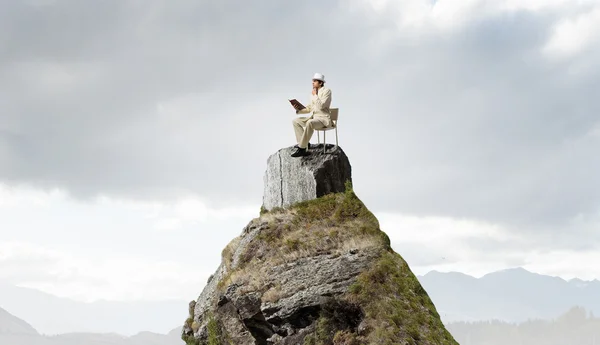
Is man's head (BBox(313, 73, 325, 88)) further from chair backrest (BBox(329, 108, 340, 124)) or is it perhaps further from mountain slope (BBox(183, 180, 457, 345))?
mountain slope (BBox(183, 180, 457, 345))

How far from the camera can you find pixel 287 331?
23.2 metres

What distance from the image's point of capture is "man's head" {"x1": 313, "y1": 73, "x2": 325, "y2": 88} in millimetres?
28328

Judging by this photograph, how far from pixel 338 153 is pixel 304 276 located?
676 centimetres

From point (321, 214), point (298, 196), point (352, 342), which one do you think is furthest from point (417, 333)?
point (298, 196)

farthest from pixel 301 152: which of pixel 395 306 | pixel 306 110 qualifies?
pixel 395 306

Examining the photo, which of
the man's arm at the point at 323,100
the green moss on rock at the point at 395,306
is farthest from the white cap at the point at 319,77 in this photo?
the green moss on rock at the point at 395,306

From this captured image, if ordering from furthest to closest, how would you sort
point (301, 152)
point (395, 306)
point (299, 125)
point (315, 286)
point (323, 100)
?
point (301, 152) → point (299, 125) → point (323, 100) → point (315, 286) → point (395, 306)

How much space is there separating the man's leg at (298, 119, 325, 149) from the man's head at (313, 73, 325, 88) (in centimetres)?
153

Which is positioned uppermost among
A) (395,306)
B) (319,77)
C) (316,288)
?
(319,77)

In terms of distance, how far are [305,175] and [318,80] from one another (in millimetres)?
3925

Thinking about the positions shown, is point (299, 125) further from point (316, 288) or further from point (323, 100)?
point (316, 288)

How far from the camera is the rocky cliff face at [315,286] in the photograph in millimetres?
21938

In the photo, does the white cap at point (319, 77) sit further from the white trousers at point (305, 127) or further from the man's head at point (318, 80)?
the white trousers at point (305, 127)

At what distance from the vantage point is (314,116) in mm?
28172
